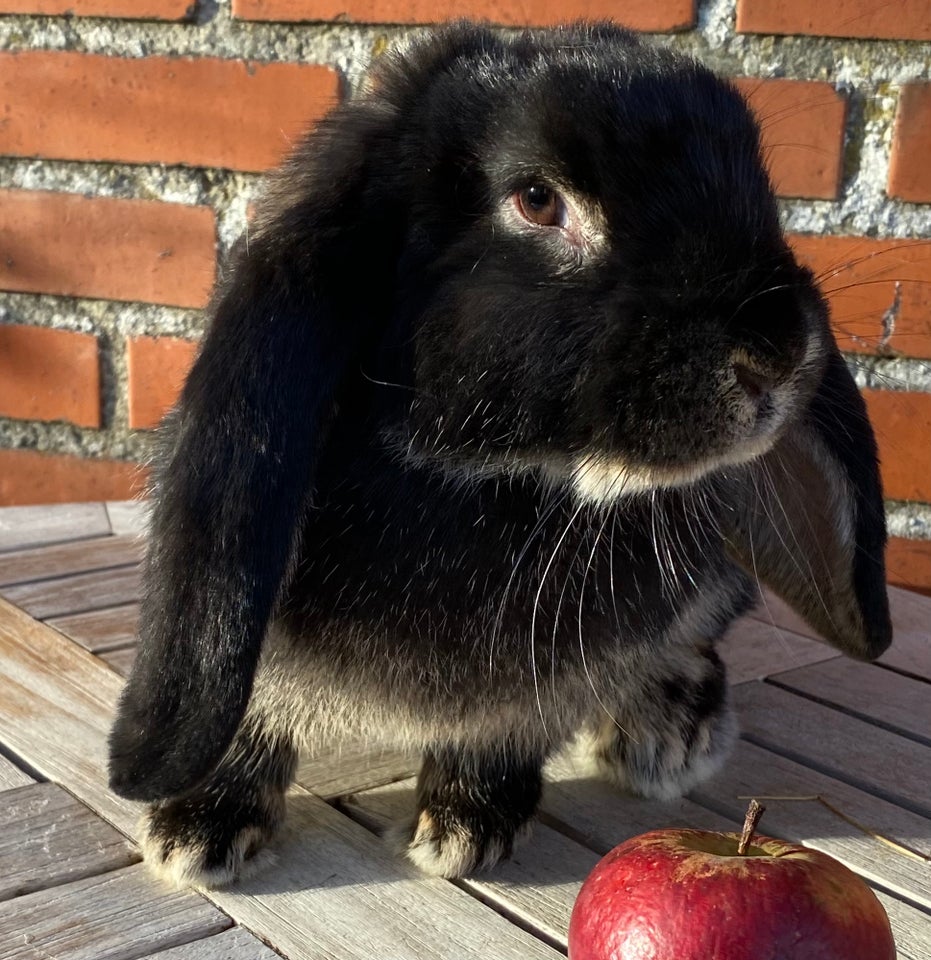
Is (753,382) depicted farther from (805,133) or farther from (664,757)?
(805,133)

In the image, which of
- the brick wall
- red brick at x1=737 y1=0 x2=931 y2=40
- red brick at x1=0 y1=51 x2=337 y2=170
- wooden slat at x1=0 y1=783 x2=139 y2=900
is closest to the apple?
wooden slat at x1=0 y1=783 x2=139 y2=900

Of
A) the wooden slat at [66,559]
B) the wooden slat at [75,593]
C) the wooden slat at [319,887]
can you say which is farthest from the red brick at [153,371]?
the wooden slat at [319,887]

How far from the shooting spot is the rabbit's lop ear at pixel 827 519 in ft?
4.49

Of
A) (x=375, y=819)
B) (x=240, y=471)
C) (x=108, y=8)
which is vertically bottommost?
(x=375, y=819)

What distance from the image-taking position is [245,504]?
42.2 inches

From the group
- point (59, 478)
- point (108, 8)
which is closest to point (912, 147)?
point (108, 8)

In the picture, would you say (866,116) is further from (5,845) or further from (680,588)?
(5,845)

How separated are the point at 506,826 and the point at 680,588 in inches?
11.2

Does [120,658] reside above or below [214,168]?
below

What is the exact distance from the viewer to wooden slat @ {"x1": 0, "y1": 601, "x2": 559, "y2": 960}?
1080mm

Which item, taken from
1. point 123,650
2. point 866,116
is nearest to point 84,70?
point 123,650

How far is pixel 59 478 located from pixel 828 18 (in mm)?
1573

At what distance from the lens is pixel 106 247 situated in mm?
2295

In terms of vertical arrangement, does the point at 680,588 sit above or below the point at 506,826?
above
